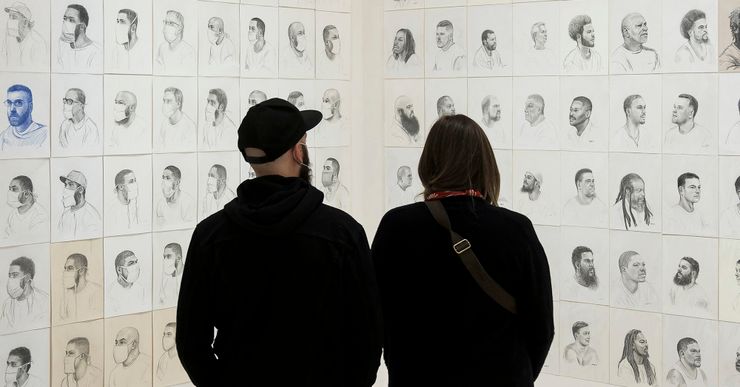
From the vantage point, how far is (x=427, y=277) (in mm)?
2094

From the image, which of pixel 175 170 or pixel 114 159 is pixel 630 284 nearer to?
pixel 175 170

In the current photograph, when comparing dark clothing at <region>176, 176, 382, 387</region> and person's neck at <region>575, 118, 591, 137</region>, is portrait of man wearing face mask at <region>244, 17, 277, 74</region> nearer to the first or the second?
person's neck at <region>575, 118, 591, 137</region>

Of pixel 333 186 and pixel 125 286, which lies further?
pixel 333 186

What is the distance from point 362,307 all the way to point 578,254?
5.80 feet

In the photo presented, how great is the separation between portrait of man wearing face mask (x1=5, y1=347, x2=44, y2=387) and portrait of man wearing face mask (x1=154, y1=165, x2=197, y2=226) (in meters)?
0.65

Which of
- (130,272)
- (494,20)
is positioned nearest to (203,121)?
(130,272)

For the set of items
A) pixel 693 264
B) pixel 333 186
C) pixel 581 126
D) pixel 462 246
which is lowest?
pixel 693 264

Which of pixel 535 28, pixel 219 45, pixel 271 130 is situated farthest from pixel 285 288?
pixel 535 28

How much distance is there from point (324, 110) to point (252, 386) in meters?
2.14

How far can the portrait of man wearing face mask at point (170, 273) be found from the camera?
3383 mm

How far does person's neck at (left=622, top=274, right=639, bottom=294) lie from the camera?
3.38 meters

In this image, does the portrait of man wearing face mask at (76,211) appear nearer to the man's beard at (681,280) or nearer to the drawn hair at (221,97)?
the drawn hair at (221,97)

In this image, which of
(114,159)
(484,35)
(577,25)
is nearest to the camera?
(114,159)

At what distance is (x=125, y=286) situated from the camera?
10.7ft
